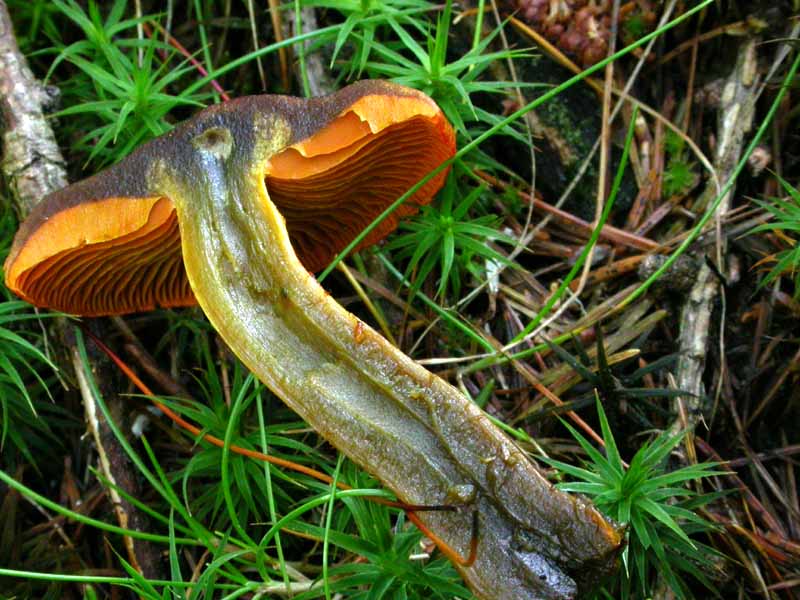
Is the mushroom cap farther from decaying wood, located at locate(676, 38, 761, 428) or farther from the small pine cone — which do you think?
decaying wood, located at locate(676, 38, 761, 428)

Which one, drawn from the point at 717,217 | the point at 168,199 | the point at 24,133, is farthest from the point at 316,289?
the point at 717,217

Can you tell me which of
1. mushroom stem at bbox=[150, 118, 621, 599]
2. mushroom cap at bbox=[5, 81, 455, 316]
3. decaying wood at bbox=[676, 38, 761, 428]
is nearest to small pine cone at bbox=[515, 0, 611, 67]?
decaying wood at bbox=[676, 38, 761, 428]

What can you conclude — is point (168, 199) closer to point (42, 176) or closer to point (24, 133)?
point (42, 176)

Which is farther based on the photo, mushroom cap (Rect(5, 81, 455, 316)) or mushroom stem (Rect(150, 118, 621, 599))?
mushroom cap (Rect(5, 81, 455, 316))

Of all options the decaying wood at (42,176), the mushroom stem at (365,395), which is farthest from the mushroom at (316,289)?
the decaying wood at (42,176)

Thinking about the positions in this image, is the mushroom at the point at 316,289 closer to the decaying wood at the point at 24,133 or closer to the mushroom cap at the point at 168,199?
the mushroom cap at the point at 168,199

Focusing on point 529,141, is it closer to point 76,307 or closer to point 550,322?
point 550,322

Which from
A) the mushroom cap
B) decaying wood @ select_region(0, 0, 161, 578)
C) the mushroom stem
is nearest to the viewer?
the mushroom stem

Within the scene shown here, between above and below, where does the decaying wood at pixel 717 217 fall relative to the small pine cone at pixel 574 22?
below
